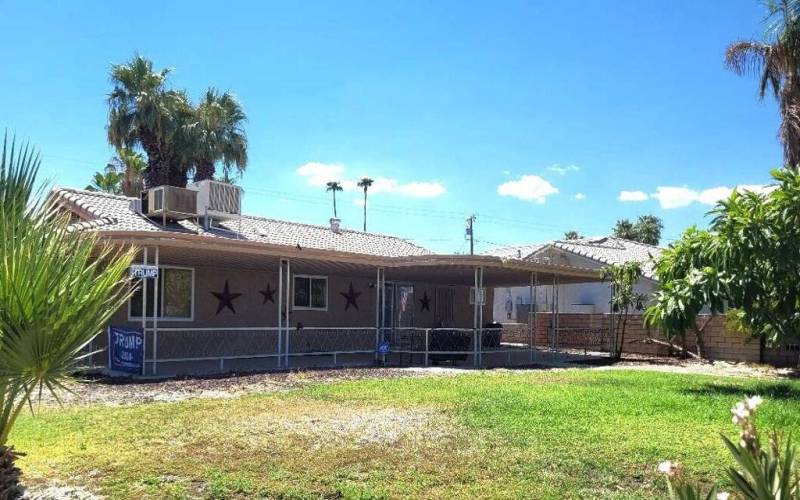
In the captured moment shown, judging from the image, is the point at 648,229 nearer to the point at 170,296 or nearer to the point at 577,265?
the point at 577,265

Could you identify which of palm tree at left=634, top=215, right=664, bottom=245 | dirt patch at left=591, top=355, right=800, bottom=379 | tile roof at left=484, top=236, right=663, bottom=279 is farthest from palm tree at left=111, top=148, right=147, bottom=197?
palm tree at left=634, top=215, right=664, bottom=245

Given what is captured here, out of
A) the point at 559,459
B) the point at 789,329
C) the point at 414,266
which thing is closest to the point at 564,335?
the point at 414,266

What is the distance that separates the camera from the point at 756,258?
488 inches

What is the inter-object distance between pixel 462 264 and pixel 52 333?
1392cm

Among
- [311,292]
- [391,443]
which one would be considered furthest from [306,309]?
[391,443]

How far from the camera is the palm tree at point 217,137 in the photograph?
28094mm

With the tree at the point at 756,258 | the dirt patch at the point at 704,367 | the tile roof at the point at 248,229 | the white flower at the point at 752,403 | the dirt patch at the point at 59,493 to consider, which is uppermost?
the tile roof at the point at 248,229

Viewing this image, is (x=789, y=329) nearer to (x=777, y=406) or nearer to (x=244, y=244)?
(x=777, y=406)

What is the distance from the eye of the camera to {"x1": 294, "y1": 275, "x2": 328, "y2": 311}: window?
19.9 m

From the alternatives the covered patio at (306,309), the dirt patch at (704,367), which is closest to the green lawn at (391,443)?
the covered patio at (306,309)

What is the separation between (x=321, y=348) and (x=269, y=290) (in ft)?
7.24

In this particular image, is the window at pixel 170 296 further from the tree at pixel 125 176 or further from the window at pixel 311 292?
the tree at pixel 125 176

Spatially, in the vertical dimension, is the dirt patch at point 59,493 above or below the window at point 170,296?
below

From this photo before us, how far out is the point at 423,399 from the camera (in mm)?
10867
